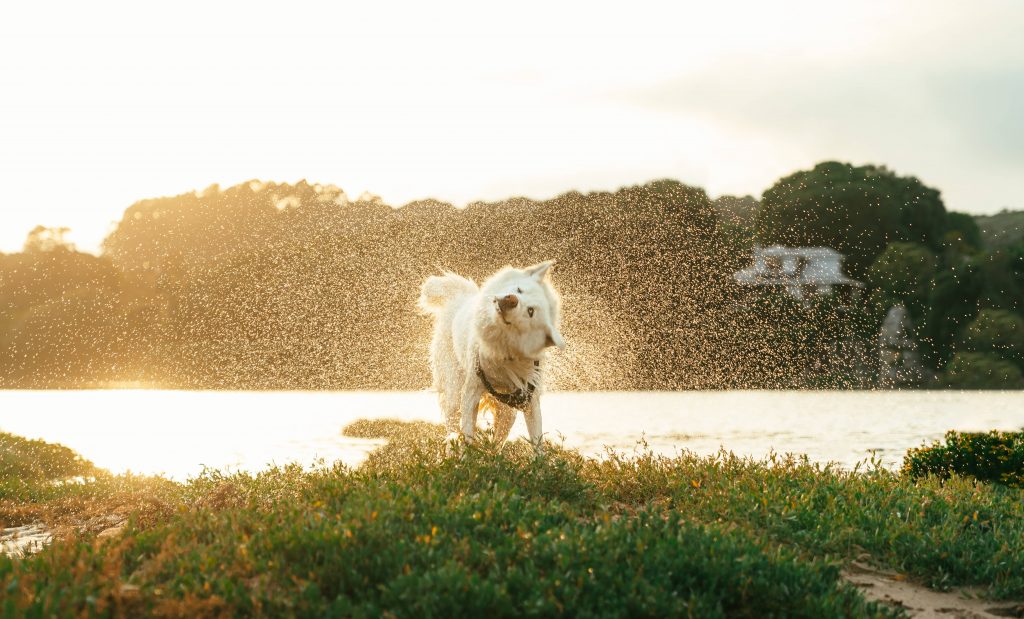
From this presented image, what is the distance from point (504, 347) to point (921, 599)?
15.0ft

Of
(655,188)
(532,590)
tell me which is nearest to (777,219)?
(655,188)

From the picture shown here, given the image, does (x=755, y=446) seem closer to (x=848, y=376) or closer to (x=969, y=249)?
(x=848, y=376)

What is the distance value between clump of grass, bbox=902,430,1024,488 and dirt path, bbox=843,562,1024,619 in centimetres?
614

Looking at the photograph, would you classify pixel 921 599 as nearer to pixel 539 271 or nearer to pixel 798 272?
pixel 539 271

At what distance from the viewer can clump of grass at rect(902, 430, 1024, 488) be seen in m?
12.8

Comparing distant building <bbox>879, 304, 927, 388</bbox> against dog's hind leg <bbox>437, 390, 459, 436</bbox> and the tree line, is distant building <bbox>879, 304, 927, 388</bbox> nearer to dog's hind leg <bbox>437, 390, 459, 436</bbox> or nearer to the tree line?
the tree line

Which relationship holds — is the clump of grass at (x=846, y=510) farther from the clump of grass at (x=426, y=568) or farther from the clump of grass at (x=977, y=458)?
the clump of grass at (x=977, y=458)

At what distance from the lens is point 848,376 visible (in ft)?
192

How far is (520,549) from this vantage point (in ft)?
18.7

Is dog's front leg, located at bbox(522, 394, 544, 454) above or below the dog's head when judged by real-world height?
below

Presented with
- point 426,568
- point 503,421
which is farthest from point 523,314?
point 426,568

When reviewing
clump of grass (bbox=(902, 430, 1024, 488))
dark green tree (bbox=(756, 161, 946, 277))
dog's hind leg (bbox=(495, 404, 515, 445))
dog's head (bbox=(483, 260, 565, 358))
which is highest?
dark green tree (bbox=(756, 161, 946, 277))

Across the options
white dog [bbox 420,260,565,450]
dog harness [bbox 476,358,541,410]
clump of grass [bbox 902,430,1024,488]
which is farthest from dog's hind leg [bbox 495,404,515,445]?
clump of grass [bbox 902,430,1024,488]

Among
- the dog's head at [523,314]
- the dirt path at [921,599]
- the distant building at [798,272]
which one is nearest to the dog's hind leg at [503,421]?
the dog's head at [523,314]
